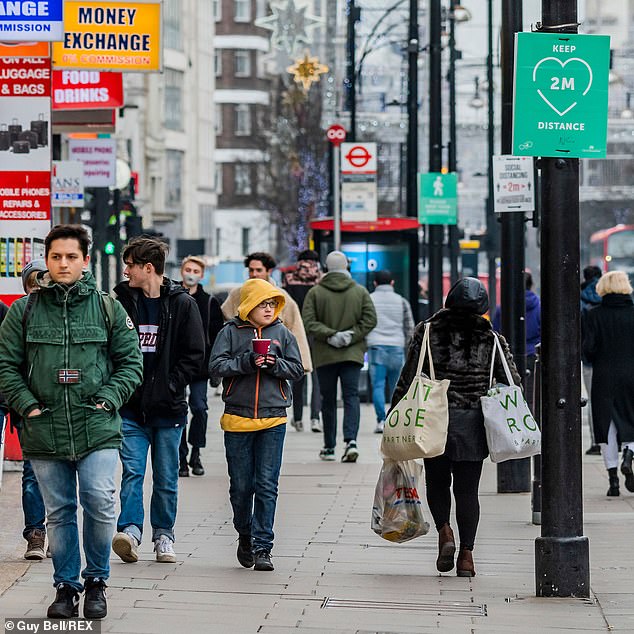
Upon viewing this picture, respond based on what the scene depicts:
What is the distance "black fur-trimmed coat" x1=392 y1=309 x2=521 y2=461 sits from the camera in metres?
9.20

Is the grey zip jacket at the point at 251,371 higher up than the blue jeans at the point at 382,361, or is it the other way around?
the grey zip jacket at the point at 251,371

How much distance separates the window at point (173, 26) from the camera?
67250 millimetres

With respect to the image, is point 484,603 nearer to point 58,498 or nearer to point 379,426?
point 58,498

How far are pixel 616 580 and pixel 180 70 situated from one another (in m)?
62.7

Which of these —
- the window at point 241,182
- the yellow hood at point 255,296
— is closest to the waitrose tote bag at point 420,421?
the yellow hood at point 255,296

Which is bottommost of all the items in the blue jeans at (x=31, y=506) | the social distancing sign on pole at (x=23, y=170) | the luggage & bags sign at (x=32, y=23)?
the blue jeans at (x=31, y=506)

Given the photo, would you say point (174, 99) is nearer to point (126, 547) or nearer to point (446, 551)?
point (126, 547)

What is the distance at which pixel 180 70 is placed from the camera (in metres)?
70.2

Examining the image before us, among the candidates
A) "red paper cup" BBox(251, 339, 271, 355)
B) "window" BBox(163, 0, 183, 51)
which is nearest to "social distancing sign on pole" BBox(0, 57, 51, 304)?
"red paper cup" BBox(251, 339, 271, 355)

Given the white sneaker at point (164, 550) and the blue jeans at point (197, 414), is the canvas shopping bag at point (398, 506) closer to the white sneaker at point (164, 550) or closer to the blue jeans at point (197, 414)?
the white sneaker at point (164, 550)

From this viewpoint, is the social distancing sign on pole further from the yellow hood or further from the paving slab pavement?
the yellow hood

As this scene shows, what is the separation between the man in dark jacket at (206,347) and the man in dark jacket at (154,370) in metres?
4.58

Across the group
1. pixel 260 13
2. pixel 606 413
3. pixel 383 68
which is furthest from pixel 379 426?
pixel 260 13

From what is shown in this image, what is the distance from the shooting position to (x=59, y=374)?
23.9 ft
